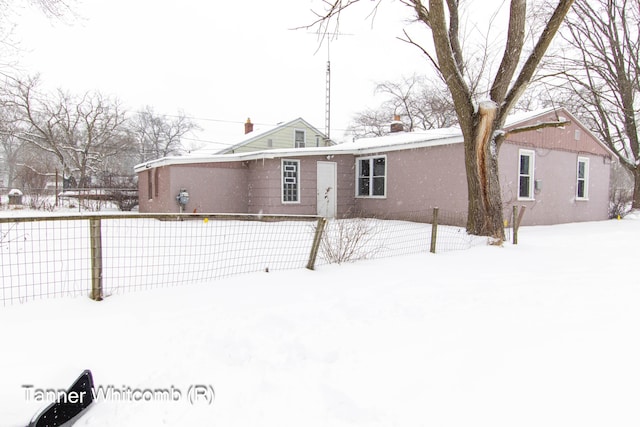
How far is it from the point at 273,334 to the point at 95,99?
3311 centimetres

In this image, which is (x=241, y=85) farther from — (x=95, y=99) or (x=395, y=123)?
(x=395, y=123)

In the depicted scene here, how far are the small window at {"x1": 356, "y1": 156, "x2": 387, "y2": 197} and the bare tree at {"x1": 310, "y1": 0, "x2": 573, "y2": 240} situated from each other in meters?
5.92

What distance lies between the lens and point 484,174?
306 inches

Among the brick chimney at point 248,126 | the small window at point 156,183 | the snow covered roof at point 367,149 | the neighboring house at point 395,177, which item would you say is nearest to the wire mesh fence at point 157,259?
the neighboring house at point 395,177

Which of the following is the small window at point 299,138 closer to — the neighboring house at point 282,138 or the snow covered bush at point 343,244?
the neighboring house at point 282,138

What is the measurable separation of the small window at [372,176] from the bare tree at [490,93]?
19.4ft

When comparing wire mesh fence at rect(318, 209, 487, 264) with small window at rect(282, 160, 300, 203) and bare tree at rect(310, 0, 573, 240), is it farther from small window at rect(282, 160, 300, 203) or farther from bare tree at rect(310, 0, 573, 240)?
small window at rect(282, 160, 300, 203)

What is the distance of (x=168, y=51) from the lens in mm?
32094

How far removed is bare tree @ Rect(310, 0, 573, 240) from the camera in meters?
7.42

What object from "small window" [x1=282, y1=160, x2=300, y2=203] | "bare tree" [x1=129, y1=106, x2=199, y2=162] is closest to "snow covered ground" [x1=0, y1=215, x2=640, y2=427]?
"small window" [x1=282, y1=160, x2=300, y2=203]

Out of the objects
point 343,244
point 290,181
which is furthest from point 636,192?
point 343,244

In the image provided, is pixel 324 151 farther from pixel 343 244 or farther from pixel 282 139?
pixel 282 139

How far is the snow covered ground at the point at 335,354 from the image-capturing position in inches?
82.9

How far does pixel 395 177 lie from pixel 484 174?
5594mm
